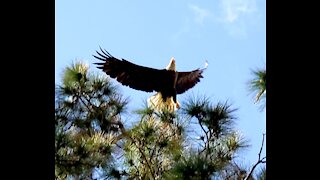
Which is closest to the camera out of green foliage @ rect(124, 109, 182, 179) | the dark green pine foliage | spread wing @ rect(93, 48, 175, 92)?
the dark green pine foliage

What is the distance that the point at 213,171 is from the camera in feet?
6.11

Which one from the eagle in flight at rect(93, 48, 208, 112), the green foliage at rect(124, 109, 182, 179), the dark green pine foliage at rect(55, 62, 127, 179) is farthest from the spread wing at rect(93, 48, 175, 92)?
the green foliage at rect(124, 109, 182, 179)

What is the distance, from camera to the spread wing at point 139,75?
4363mm

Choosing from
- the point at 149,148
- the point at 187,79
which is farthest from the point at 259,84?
the point at 187,79

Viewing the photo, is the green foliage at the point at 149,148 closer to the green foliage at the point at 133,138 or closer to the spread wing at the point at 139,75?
the green foliage at the point at 133,138

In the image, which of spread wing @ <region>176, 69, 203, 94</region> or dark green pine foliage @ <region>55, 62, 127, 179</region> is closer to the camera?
Answer: dark green pine foliage @ <region>55, 62, 127, 179</region>

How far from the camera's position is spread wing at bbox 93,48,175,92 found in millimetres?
4363

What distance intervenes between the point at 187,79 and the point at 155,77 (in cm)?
28

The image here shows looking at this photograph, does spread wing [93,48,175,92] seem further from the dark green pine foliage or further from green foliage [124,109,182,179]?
green foliage [124,109,182,179]

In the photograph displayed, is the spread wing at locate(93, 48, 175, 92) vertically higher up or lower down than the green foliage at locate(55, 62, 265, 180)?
higher up

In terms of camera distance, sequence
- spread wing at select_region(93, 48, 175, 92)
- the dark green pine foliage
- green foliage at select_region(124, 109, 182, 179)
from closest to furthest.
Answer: the dark green pine foliage < green foliage at select_region(124, 109, 182, 179) < spread wing at select_region(93, 48, 175, 92)
